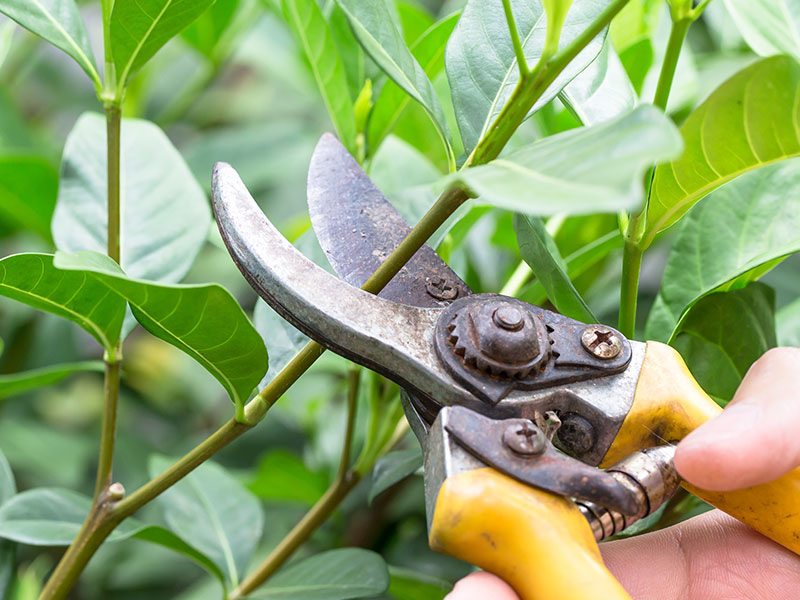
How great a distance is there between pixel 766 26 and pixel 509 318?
48 centimetres

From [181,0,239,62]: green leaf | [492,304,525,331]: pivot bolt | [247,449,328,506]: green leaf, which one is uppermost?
[181,0,239,62]: green leaf

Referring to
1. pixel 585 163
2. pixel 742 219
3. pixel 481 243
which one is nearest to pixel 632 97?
pixel 742 219

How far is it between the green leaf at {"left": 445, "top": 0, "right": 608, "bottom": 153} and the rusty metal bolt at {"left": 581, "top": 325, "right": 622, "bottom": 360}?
195mm

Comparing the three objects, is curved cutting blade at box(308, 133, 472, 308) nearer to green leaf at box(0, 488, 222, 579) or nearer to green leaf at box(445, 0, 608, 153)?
green leaf at box(445, 0, 608, 153)

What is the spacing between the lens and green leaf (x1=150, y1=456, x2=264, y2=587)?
1.00 metres

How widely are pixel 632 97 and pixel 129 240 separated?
58 centimetres

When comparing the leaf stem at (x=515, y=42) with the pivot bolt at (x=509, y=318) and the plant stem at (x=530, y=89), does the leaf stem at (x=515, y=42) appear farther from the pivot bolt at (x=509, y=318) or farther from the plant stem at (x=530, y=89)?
the pivot bolt at (x=509, y=318)

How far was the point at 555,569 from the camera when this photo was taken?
0.58 metres

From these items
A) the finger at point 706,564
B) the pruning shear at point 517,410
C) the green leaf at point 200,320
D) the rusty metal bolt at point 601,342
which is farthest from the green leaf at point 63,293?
the finger at point 706,564

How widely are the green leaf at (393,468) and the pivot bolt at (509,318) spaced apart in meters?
0.24

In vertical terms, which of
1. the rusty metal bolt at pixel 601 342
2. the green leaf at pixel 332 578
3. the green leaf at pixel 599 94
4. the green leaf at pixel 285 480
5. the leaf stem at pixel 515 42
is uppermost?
the leaf stem at pixel 515 42

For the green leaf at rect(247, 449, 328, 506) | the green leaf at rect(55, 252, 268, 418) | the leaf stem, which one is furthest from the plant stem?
the green leaf at rect(247, 449, 328, 506)

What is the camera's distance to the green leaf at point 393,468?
0.85 metres

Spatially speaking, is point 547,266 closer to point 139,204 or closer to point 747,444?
point 747,444
